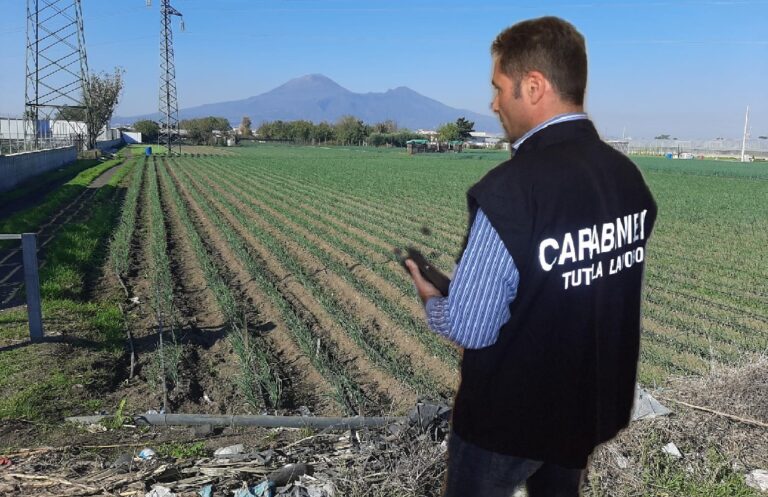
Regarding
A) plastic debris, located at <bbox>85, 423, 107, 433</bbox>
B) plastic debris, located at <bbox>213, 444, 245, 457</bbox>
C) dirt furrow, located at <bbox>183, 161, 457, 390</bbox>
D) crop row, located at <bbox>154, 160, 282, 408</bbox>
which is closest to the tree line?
dirt furrow, located at <bbox>183, 161, 457, 390</bbox>

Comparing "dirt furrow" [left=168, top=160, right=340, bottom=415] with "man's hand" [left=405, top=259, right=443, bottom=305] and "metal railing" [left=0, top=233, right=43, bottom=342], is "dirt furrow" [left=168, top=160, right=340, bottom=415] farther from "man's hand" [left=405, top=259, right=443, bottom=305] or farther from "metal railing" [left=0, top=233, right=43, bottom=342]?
"man's hand" [left=405, top=259, right=443, bottom=305]

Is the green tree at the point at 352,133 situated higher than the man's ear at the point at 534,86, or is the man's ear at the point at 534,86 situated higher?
the green tree at the point at 352,133

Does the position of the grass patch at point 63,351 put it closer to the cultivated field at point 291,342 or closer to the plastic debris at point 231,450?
the cultivated field at point 291,342

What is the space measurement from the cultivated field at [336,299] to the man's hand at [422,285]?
21 cm

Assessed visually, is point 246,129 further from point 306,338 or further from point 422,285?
point 422,285

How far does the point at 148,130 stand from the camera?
106625mm

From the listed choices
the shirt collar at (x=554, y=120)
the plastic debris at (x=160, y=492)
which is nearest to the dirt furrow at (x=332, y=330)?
the plastic debris at (x=160, y=492)

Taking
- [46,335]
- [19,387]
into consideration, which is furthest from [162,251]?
[19,387]

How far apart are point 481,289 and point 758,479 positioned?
2.96 meters

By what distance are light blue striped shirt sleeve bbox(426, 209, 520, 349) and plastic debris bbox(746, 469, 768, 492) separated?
2789 mm

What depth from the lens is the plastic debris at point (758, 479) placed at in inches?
146

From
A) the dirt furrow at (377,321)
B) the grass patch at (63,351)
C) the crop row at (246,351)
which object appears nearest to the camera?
the grass patch at (63,351)

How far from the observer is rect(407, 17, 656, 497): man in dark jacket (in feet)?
5.70

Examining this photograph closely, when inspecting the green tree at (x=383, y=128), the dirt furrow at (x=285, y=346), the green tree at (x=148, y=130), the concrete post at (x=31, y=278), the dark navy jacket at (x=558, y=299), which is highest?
the green tree at (x=383, y=128)
